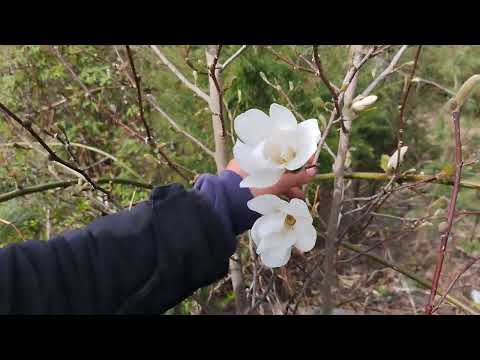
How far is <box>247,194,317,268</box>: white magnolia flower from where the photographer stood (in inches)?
34.9

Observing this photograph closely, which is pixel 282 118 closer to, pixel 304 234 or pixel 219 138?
pixel 304 234

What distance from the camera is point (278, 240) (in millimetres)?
920

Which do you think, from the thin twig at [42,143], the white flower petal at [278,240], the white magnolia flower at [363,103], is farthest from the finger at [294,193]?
the thin twig at [42,143]

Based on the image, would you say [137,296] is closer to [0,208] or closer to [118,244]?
[118,244]

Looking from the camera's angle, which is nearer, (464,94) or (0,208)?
(464,94)

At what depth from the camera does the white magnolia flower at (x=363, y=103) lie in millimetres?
986

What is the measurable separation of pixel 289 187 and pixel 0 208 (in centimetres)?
175

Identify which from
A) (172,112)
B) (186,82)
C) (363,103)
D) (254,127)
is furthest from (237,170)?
(172,112)

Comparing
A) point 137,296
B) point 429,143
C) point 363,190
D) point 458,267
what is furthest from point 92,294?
point 429,143

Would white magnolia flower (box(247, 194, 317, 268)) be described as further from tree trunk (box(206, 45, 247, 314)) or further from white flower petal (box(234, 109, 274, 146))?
tree trunk (box(206, 45, 247, 314))

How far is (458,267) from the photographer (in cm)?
324

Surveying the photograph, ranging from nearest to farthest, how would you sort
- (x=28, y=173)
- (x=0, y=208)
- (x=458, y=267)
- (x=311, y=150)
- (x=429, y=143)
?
(x=311, y=150), (x=0, y=208), (x=28, y=173), (x=458, y=267), (x=429, y=143)

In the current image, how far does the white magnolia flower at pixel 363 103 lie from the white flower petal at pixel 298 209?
26 cm

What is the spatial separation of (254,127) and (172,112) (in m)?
1.97
